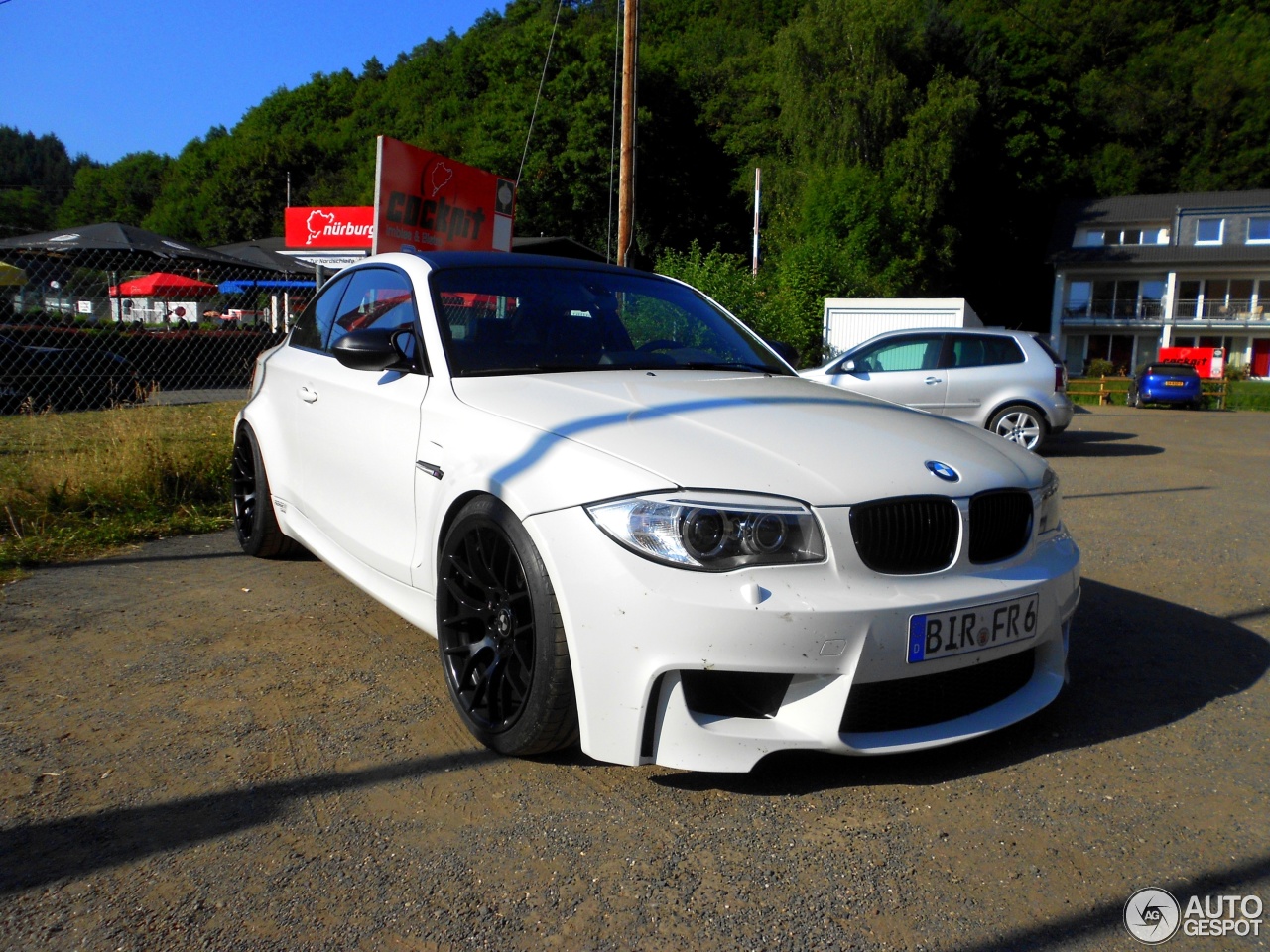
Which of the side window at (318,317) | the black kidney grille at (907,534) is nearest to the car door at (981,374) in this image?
the side window at (318,317)

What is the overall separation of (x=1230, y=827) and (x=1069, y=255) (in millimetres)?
57738

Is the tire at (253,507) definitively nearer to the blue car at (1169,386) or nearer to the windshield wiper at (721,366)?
the windshield wiper at (721,366)

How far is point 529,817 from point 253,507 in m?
3.38

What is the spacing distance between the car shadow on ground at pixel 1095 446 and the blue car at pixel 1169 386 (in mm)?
10533

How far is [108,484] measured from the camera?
22.3ft

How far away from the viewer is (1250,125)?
60.1 meters

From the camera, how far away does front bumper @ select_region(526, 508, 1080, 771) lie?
100 inches

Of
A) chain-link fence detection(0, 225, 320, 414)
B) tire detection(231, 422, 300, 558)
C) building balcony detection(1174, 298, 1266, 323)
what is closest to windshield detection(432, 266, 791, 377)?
tire detection(231, 422, 300, 558)

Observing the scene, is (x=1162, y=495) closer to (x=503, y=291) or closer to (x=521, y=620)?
(x=503, y=291)

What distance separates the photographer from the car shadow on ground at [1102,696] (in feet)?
9.71

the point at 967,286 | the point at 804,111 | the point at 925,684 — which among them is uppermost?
the point at 804,111

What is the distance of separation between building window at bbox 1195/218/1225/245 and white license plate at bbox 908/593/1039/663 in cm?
5981

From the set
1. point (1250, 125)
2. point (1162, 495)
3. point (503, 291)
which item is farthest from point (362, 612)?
point (1250, 125)
